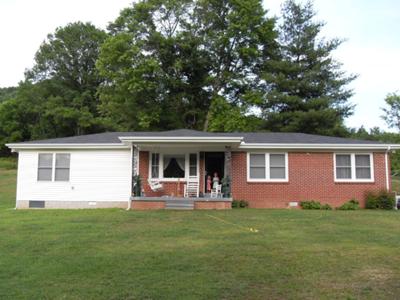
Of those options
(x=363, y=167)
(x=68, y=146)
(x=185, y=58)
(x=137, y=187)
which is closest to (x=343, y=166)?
(x=363, y=167)

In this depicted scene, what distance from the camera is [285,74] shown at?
109 ft

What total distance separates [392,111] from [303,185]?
31472 mm

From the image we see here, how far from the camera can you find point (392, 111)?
42.7 m

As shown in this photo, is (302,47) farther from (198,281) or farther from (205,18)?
(198,281)

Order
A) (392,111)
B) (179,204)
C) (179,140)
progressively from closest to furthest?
1. (179,204)
2. (179,140)
3. (392,111)

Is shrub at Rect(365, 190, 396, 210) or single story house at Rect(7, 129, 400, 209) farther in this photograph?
single story house at Rect(7, 129, 400, 209)

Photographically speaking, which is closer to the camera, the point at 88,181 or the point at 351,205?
the point at 351,205

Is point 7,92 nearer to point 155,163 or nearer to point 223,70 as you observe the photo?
point 223,70

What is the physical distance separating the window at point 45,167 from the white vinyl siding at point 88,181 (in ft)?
0.55

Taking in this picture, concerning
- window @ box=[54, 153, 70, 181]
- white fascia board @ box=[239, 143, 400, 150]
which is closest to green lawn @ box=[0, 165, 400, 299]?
window @ box=[54, 153, 70, 181]

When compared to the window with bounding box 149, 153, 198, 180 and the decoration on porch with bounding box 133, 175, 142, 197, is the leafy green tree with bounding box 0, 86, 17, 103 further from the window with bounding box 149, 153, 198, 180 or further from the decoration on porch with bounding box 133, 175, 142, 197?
the decoration on porch with bounding box 133, 175, 142, 197

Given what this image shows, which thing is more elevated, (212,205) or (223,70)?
(223,70)

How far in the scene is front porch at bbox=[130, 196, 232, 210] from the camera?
48.9 feet

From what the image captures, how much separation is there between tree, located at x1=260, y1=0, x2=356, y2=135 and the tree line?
8 cm
